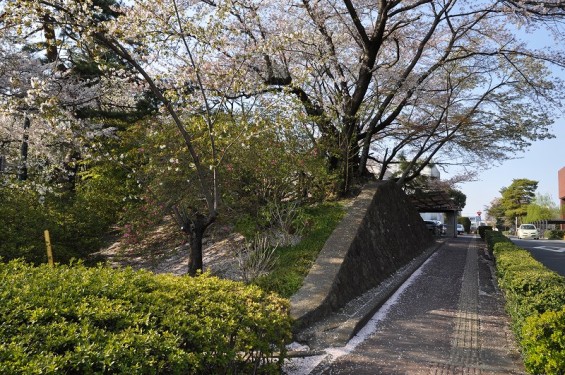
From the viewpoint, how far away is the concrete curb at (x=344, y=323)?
528 centimetres

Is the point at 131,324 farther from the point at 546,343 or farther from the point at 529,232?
the point at 529,232

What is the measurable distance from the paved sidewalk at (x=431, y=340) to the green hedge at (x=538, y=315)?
440 millimetres

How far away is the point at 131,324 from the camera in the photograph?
8.64 ft

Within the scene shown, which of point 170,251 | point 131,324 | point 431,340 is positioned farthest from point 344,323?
point 170,251

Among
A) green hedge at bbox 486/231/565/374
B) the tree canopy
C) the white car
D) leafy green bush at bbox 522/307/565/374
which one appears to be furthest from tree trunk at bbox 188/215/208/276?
the white car

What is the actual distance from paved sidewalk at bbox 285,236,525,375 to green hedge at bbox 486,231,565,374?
1.44 feet

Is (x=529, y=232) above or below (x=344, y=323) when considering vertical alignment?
above

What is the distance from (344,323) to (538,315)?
7.92 feet

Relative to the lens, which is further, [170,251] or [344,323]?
[170,251]

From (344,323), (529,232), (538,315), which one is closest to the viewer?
(538,315)

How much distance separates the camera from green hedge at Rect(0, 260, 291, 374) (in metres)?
2.16

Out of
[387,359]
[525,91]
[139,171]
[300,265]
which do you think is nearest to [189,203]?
[139,171]

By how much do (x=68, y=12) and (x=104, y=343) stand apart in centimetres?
442

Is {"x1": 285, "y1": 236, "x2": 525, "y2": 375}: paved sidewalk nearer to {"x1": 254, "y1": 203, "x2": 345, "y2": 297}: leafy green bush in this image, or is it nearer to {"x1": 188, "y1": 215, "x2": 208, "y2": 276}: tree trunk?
{"x1": 254, "y1": 203, "x2": 345, "y2": 297}: leafy green bush
